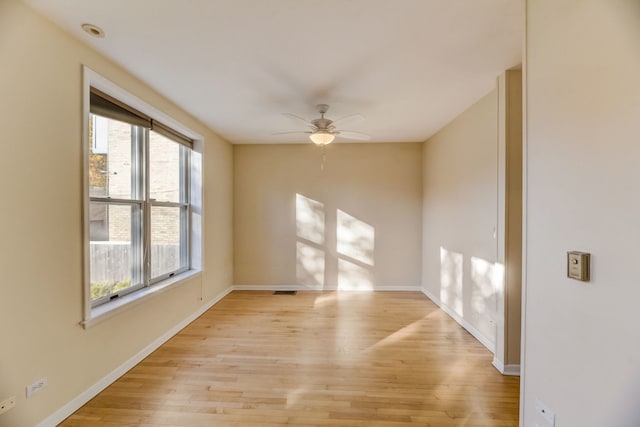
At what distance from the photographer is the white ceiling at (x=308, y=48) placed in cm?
161

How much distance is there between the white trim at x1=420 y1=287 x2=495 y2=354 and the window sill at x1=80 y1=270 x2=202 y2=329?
11.2ft

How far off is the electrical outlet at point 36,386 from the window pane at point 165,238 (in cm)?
137

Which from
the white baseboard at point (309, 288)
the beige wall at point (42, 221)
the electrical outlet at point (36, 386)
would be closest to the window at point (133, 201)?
the beige wall at point (42, 221)

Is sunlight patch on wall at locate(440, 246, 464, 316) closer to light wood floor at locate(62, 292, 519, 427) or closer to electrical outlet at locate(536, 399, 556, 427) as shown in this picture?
light wood floor at locate(62, 292, 519, 427)

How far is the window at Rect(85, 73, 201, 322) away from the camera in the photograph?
7.38 ft

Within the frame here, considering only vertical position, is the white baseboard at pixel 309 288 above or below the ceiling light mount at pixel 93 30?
below

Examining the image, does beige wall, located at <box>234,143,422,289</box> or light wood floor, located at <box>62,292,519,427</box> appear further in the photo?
beige wall, located at <box>234,143,422,289</box>

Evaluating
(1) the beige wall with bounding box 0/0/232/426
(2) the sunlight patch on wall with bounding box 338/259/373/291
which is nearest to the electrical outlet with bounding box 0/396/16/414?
(1) the beige wall with bounding box 0/0/232/426

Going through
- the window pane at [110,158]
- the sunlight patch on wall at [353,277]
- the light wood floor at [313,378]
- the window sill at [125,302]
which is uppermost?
the window pane at [110,158]

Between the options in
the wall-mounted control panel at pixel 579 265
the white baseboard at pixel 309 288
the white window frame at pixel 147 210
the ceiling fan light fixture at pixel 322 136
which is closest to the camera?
the wall-mounted control panel at pixel 579 265

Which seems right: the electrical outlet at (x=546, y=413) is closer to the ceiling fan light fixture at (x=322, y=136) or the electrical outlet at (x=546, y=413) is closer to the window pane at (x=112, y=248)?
the ceiling fan light fixture at (x=322, y=136)

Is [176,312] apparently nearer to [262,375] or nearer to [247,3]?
[262,375]

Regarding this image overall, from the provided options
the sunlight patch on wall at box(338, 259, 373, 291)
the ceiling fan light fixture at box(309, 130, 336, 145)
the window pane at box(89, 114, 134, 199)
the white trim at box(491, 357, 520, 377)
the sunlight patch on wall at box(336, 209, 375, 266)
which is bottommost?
the white trim at box(491, 357, 520, 377)

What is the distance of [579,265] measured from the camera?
3.80 ft
